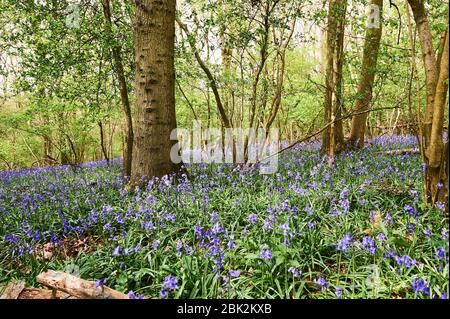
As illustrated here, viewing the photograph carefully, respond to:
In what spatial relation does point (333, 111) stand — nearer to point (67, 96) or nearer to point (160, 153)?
point (160, 153)

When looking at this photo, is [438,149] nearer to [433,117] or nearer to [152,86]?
[433,117]

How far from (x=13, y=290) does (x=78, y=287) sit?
65 cm

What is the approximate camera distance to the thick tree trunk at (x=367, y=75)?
7.06 meters

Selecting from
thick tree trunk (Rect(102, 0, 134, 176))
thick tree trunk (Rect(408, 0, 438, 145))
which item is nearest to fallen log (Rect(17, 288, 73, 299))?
thick tree trunk (Rect(408, 0, 438, 145))

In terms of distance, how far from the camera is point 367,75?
7.91m

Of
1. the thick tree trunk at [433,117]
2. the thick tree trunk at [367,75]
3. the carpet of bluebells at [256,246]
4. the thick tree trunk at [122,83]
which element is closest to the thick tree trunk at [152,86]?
the carpet of bluebells at [256,246]

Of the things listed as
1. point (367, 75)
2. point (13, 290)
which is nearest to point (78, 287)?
point (13, 290)

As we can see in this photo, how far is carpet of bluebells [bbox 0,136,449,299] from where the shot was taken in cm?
217

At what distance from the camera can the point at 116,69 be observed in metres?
6.88

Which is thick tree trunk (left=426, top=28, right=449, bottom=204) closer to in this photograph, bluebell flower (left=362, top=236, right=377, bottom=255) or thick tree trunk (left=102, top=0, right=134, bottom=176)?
bluebell flower (left=362, top=236, right=377, bottom=255)

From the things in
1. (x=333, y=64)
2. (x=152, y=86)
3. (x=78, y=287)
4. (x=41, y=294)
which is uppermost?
(x=333, y=64)

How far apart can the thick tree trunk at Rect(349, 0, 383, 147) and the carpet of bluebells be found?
363 centimetres

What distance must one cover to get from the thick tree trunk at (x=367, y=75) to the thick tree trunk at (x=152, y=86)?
3.91 m

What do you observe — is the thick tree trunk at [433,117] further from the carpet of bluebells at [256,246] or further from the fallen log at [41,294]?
the fallen log at [41,294]
